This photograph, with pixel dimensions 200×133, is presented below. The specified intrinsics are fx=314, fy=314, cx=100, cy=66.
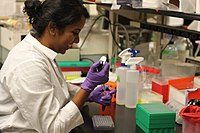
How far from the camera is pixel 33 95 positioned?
A: 121 cm

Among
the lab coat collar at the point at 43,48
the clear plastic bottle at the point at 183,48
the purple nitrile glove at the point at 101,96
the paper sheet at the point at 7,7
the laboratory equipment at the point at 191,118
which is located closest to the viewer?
the laboratory equipment at the point at 191,118

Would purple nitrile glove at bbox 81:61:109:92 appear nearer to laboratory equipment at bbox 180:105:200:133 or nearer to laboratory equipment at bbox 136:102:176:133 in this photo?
laboratory equipment at bbox 136:102:176:133

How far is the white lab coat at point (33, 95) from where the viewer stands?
122 centimetres

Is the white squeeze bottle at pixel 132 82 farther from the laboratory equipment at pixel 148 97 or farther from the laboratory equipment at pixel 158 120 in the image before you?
the laboratory equipment at pixel 158 120

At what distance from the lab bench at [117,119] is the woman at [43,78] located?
Result: 0.09m

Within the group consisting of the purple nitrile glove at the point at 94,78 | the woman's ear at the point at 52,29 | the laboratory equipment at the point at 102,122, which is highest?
the woman's ear at the point at 52,29

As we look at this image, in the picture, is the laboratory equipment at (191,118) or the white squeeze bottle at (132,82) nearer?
the laboratory equipment at (191,118)

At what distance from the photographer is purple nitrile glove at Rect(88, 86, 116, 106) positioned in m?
1.62

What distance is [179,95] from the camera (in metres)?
1.46

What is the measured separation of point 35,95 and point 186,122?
1.95ft

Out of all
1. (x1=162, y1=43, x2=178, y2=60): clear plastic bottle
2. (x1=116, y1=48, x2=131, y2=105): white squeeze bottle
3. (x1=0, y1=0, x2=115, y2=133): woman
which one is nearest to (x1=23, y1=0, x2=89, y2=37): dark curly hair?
(x1=0, y1=0, x2=115, y2=133): woman

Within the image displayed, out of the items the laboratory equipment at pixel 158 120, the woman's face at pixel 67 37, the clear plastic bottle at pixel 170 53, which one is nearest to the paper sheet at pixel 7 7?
the clear plastic bottle at pixel 170 53

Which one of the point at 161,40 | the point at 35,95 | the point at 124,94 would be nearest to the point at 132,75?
the point at 124,94

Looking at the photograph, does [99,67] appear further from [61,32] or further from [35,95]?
[35,95]
